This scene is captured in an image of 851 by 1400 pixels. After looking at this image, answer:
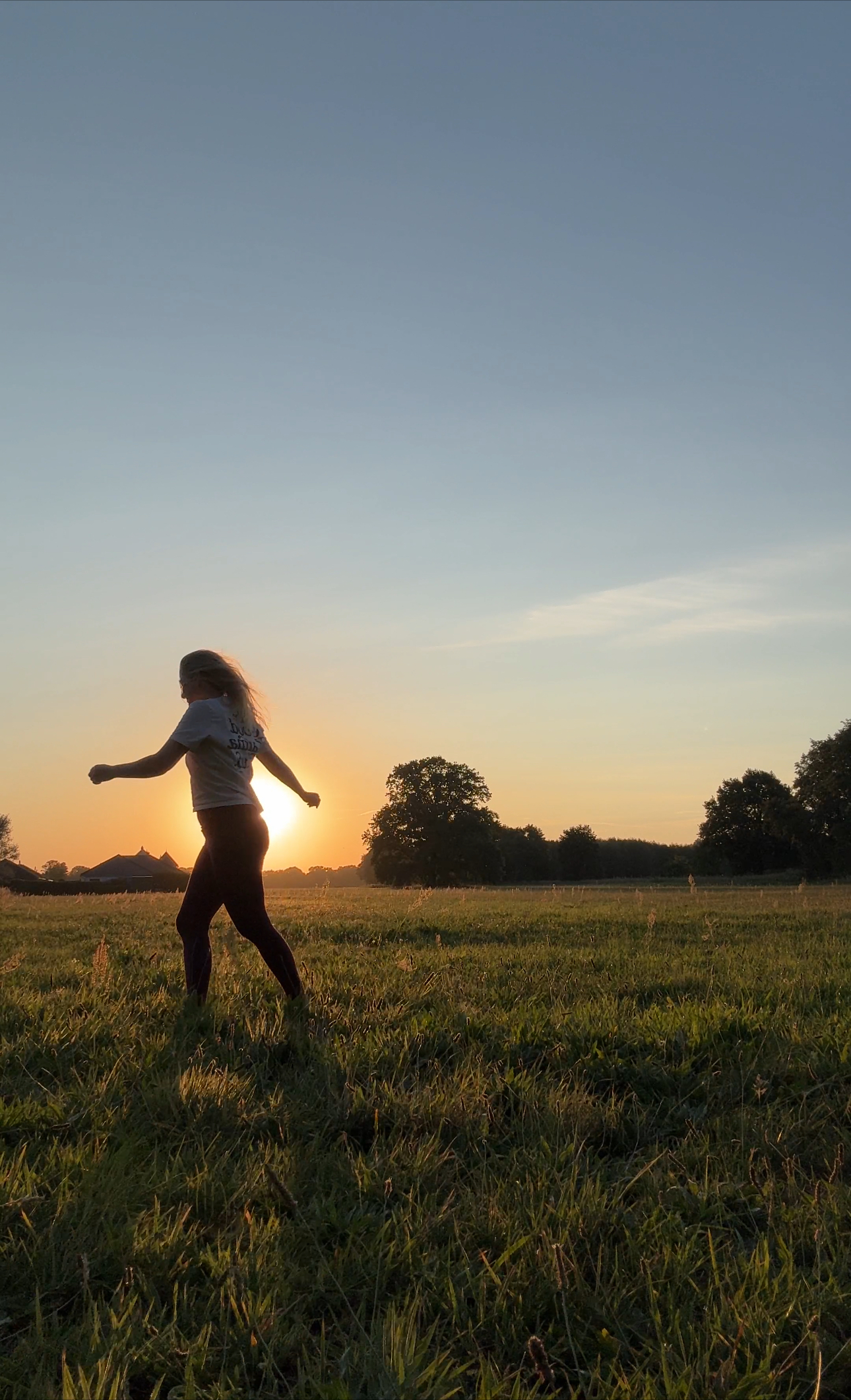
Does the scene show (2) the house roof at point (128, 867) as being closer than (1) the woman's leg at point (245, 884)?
No

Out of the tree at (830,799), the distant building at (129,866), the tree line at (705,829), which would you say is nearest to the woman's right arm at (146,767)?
the tree line at (705,829)

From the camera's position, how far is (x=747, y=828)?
86875mm

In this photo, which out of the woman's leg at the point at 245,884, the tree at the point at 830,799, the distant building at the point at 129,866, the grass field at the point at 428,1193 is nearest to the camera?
the grass field at the point at 428,1193

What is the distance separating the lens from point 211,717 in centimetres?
620

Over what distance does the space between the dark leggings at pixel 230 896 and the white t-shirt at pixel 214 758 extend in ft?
0.26

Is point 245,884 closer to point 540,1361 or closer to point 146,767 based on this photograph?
point 146,767

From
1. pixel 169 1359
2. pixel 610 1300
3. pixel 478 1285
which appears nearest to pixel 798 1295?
pixel 610 1300

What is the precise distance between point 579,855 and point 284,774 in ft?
351

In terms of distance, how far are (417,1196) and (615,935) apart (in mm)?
7821

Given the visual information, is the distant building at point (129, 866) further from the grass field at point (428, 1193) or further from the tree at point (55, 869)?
the grass field at point (428, 1193)

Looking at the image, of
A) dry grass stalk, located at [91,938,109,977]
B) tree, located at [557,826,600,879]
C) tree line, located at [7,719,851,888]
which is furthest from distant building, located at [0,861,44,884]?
dry grass stalk, located at [91,938,109,977]

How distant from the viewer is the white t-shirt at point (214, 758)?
609cm

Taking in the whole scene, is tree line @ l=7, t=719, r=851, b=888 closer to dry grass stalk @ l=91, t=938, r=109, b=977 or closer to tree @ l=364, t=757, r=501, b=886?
tree @ l=364, t=757, r=501, b=886

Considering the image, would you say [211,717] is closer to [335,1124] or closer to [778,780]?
[335,1124]
